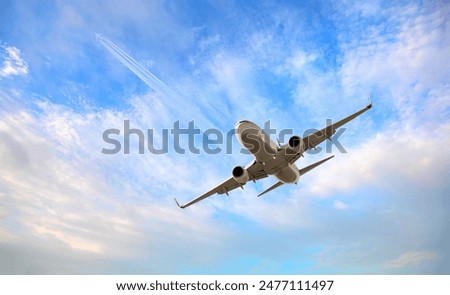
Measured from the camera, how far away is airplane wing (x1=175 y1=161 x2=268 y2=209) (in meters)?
38.6

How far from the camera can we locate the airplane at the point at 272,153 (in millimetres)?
32625

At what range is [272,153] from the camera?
113ft

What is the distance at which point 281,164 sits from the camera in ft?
118

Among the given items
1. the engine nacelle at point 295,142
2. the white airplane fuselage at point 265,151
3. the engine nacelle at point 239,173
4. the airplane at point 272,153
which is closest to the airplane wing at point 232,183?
the airplane at point 272,153

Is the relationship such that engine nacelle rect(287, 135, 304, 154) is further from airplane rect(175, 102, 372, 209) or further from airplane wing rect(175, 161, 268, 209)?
airplane wing rect(175, 161, 268, 209)

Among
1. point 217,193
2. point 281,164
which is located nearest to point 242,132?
point 281,164

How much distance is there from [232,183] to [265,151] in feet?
30.8

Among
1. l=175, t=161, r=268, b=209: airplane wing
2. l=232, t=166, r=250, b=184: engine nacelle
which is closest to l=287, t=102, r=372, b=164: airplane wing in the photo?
l=175, t=161, r=268, b=209: airplane wing

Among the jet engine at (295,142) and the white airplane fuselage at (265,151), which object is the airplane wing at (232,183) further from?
the jet engine at (295,142)

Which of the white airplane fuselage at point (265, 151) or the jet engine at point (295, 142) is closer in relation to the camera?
the white airplane fuselage at point (265, 151)

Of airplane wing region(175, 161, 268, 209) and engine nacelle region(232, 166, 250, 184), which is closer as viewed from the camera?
engine nacelle region(232, 166, 250, 184)
